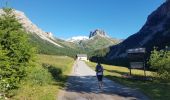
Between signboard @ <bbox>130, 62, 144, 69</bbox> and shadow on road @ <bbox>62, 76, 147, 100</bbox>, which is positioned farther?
signboard @ <bbox>130, 62, 144, 69</bbox>

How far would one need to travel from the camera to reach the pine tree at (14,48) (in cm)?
1847

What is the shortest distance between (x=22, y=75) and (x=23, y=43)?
1851mm

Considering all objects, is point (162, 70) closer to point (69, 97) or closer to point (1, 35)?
point (69, 97)

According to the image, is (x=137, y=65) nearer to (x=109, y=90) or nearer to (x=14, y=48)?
(x=109, y=90)

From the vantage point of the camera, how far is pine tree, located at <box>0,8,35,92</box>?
18.5 metres

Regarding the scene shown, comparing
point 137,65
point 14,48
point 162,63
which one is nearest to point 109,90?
point 14,48

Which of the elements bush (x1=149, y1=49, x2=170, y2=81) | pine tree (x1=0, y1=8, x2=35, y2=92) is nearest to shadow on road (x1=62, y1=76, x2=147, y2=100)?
pine tree (x1=0, y1=8, x2=35, y2=92)

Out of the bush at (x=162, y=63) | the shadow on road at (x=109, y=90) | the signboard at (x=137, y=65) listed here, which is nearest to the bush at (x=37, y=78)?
the shadow on road at (x=109, y=90)

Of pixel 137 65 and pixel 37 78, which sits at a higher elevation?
pixel 137 65

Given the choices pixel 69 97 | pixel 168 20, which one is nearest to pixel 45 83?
pixel 69 97

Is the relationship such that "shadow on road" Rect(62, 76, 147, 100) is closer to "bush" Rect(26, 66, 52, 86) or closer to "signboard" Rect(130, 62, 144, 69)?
"bush" Rect(26, 66, 52, 86)

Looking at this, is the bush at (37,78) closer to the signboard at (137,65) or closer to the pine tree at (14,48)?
the pine tree at (14,48)

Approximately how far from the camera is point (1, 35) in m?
18.7

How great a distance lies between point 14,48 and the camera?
19.2 meters
